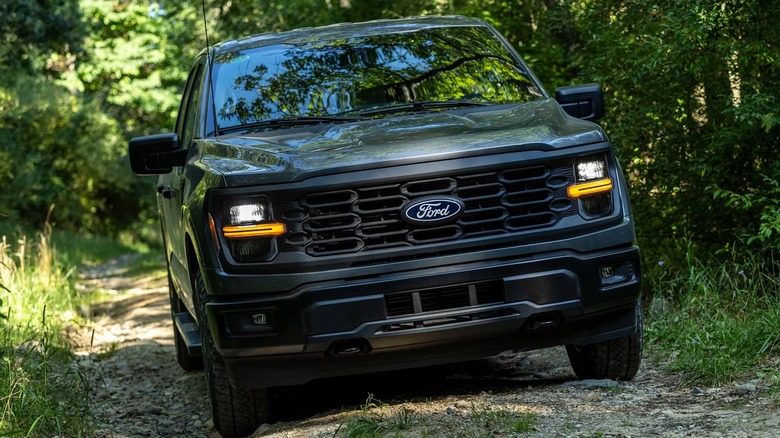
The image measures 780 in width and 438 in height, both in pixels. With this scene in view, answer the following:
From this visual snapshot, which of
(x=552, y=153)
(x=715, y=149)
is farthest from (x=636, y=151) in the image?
(x=552, y=153)

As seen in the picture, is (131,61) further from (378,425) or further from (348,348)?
(378,425)

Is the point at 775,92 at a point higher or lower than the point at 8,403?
higher

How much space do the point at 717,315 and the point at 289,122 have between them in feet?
9.17

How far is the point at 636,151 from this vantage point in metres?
7.92

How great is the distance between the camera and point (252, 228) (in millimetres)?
4602

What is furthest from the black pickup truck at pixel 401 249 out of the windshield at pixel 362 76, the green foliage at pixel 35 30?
the green foliage at pixel 35 30

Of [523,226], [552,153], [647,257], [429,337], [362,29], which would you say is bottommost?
[647,257]

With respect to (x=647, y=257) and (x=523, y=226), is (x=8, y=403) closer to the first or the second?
(x=523, y=226)

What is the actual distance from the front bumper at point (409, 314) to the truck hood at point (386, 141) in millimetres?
467

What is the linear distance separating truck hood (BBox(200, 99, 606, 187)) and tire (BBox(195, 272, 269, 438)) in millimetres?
640

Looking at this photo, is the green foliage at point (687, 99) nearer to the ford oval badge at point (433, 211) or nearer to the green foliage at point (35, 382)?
the ford oval badge at point (433, 211)

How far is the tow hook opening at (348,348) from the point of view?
466cm

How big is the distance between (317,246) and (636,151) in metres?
3.93

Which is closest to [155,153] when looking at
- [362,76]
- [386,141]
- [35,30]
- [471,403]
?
[362,76]
